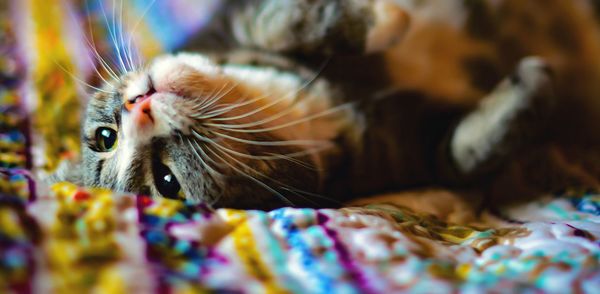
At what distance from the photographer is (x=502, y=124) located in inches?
39.8

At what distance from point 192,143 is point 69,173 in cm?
29

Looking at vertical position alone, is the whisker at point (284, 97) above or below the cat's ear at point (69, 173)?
above

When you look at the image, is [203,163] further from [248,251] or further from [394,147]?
[394,147]

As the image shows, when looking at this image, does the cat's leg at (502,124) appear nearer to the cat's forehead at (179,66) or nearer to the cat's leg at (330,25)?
the cat's leg at (330,25)

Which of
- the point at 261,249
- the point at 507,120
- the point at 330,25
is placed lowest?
the point at 261,249

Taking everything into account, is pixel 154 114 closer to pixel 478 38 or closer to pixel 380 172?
pixel 380 172

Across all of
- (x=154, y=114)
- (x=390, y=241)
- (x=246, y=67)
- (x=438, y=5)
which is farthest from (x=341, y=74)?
(x=390, y=241)

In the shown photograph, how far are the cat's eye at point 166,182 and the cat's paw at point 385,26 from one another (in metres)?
0.48

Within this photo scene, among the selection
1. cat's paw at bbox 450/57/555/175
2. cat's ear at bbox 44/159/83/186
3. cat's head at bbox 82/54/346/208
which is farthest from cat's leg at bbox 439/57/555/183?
cat's ear at bbox 44/159/83/186

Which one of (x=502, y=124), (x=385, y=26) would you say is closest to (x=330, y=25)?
(x=385, y=26)

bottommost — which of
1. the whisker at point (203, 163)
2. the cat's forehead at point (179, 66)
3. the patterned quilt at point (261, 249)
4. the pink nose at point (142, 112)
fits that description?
the patterned quilt at point (261, 249)

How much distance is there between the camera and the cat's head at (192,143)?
792mm

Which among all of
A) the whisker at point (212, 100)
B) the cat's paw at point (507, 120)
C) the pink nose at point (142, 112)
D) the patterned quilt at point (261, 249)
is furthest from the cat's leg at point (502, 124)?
the pink nose at point (142, 112)

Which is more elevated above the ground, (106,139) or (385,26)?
(385,26)
